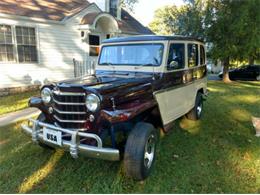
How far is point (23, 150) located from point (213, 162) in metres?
3.49

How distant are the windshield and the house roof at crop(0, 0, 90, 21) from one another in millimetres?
6996

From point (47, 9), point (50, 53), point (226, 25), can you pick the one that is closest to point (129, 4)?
point (226, 25)

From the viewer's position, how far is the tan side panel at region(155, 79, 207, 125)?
419 cm

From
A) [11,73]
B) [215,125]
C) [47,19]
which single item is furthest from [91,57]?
[215,125]

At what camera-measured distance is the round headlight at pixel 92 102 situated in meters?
3.12

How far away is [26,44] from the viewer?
10445 millimetres

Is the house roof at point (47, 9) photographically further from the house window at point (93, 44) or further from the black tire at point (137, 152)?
the black tire at point (137, 152)

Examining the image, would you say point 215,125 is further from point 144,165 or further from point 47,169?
point 47,169

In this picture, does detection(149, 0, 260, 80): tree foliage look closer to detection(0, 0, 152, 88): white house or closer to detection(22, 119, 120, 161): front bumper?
detection(0, 0, 152, 88): white house

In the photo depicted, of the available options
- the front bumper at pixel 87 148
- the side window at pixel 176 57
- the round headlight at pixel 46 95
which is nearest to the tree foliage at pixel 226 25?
the side window at pixel 176 57

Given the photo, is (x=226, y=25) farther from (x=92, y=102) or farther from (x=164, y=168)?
(x=92, y=102)

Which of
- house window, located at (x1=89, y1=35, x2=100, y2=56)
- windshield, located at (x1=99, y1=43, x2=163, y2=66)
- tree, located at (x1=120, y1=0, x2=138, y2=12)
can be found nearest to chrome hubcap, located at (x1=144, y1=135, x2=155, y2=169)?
windshield, located at (x1=99, y1=43, x2=163, y2=66)

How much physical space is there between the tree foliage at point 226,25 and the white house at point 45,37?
5.10 metres

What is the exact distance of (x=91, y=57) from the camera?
44.1ft
